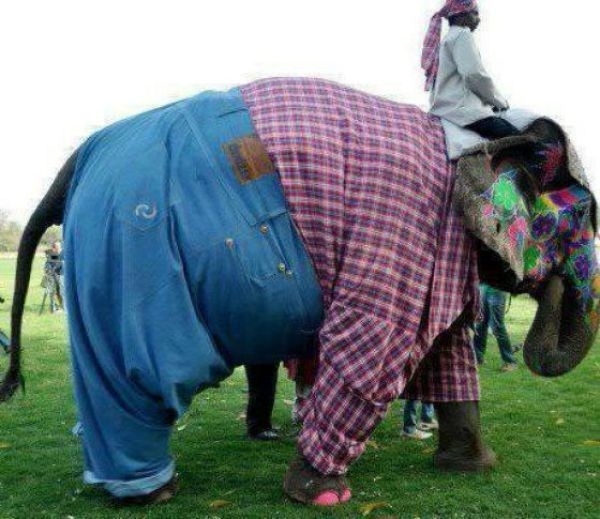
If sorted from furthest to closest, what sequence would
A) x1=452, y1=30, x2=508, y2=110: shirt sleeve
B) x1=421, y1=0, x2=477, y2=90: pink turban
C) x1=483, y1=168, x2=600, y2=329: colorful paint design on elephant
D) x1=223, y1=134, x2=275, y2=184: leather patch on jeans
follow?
x1=421, y1=0, x2=477, y2=90: pink turban < x1=452, y1=30, x2=508, y2=110: shirt sleeve < x1=483, y1=168, x2=600, y2=329: colorful paint design on elephant < x1=223, y1=134, x2=275, y2=184: leather patch on jeans

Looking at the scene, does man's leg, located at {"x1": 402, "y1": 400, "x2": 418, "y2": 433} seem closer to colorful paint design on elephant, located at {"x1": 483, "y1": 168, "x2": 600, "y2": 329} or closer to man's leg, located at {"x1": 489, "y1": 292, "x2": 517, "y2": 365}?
colorful paint design on elephant, located at {"x1": 483, "y1": 168, "x2": 600, "y2": 329}

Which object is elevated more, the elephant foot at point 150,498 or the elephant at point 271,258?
the elephant at point 271,258

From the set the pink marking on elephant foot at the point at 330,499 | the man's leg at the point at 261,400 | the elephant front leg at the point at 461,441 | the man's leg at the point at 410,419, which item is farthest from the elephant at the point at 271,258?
the man's leg at the point at 410,419

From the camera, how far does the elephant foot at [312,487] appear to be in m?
4.05

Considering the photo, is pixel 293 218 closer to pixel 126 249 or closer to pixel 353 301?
pixel 353 301

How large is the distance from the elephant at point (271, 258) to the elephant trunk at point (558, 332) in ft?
1.75

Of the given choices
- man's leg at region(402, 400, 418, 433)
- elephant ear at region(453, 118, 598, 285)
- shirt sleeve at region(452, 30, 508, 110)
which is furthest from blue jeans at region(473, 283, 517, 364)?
shirt sleeve at region(452, 30, 508, 110)

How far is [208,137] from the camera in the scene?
3.95 metres

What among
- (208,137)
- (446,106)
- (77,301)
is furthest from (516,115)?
(77,301)

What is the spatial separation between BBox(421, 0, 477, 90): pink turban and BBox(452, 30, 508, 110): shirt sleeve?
0.23m

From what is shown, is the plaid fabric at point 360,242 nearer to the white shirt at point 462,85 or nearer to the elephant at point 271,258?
the elephant at point 271,258

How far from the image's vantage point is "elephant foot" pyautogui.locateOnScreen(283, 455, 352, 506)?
4.05 m

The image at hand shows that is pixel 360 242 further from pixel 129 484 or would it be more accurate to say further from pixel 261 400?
pixel 261 400

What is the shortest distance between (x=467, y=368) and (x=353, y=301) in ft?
3.67
